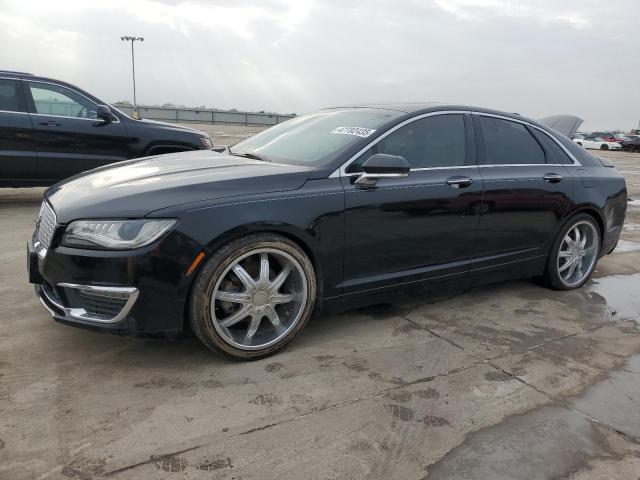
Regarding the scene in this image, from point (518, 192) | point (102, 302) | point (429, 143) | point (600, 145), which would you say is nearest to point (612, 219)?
point (518, 192)

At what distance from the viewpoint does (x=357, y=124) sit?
3.58 meters

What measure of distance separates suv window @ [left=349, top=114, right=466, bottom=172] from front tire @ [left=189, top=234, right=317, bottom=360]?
33.7 inches

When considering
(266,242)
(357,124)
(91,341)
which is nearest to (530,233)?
(357,124)

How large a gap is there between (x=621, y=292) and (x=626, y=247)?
6.67 feet

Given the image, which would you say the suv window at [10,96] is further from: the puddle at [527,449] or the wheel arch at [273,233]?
the puddle at [527,449]

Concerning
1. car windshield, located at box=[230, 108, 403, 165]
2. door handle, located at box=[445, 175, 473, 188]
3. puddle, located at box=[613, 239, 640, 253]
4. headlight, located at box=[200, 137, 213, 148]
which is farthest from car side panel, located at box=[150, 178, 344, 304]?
headlight, located at box=[200, 137, 213, 148]

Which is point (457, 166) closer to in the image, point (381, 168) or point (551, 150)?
point (381, 168)

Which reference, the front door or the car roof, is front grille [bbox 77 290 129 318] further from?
the car roof

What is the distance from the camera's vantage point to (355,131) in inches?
136

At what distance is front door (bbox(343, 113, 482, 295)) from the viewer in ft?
10.6

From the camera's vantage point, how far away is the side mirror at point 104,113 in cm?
664

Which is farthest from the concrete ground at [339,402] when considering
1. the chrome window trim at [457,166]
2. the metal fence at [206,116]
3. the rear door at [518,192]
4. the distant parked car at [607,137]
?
the distant parked car at [607,137]

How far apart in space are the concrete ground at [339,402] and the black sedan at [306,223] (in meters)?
0.29

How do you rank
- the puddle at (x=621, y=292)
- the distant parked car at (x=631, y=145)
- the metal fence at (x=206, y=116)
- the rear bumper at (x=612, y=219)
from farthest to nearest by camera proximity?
the metal fence at (x=206, y=116)
the distant parked car at (x=631, y=145)
the rear bumper at (x=612, y=219)
the puddle at (x=621, y=292)
